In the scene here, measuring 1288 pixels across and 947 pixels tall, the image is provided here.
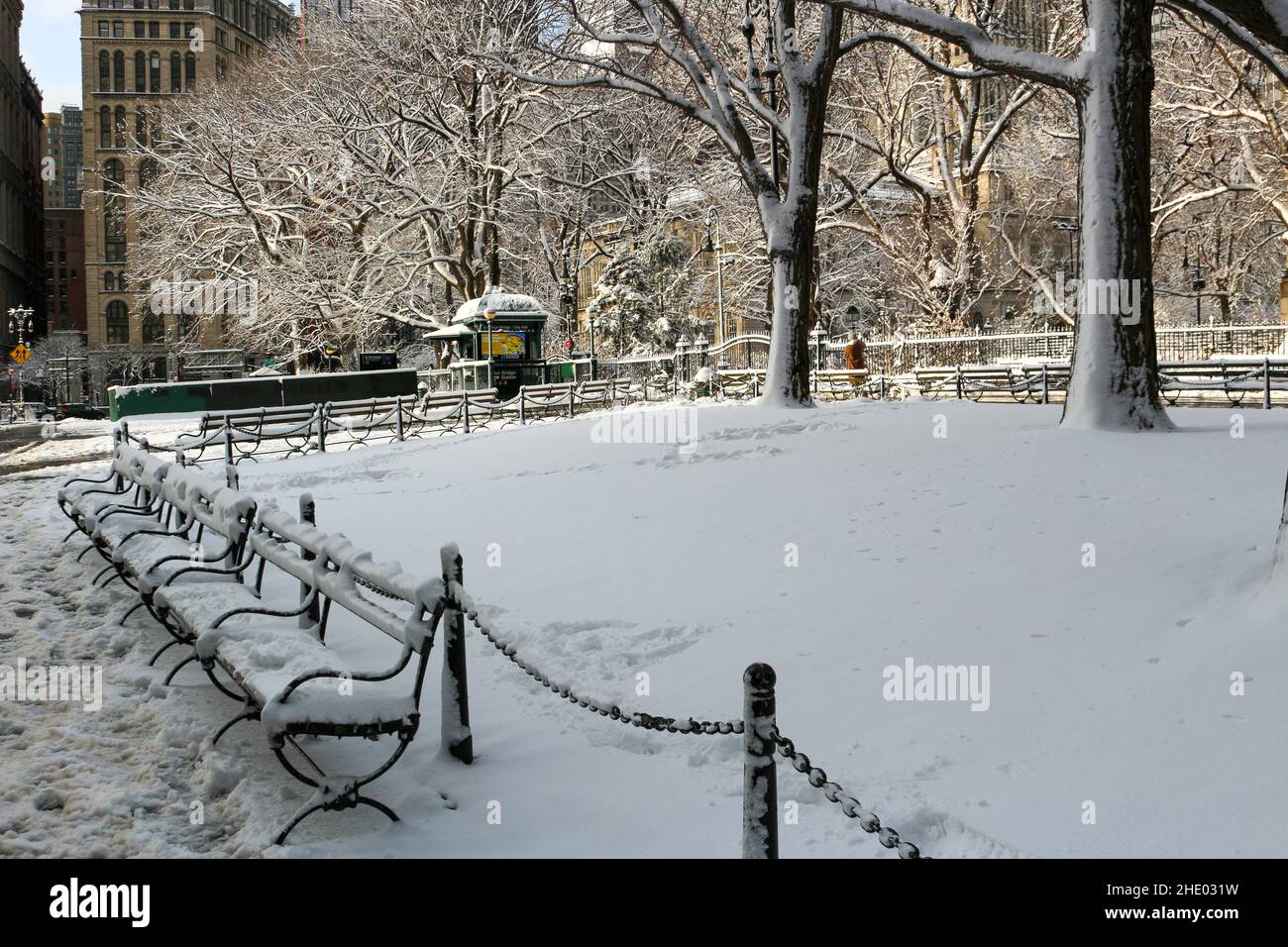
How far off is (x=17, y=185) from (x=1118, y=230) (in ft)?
470

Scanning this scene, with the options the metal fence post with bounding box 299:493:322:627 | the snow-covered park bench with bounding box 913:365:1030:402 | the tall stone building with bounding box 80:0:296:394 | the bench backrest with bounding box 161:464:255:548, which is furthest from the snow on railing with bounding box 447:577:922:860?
the tall stone building with bounding box 80:0:296:394

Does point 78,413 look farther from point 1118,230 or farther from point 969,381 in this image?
point 1118,230

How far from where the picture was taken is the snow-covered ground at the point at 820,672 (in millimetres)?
4754

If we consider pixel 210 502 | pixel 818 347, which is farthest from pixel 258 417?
pixel 818 347

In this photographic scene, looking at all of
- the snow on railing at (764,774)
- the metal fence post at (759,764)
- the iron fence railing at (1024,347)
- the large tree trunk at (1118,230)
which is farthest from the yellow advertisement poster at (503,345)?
the metal fence post at (759,764)

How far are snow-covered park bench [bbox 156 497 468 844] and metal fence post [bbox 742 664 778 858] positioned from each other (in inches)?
61.2

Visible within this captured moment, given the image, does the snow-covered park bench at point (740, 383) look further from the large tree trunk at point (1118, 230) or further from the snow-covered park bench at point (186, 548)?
the snow-covered park bench at point (186, 548)

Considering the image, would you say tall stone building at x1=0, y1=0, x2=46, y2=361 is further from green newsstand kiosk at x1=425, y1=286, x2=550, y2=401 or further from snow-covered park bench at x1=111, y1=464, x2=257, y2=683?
snow-covered park bench at x1=111, y1=464, x2=257, y2=683

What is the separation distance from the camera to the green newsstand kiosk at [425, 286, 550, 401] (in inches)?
1303

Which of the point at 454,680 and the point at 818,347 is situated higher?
the point at 818,347

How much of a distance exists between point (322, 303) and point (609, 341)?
52.0 feet

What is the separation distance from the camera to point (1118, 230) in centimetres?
1236

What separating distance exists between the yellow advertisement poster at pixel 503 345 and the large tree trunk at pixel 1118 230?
893 inches

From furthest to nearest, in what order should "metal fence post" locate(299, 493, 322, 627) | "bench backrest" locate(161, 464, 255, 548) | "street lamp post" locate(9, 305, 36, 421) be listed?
"street lamp post" locate(9, 305, 36, 421) → "bench backrest" locate(161, 464, 255, 548) → "metal fence post" locate(299, 493, 322, 627)
